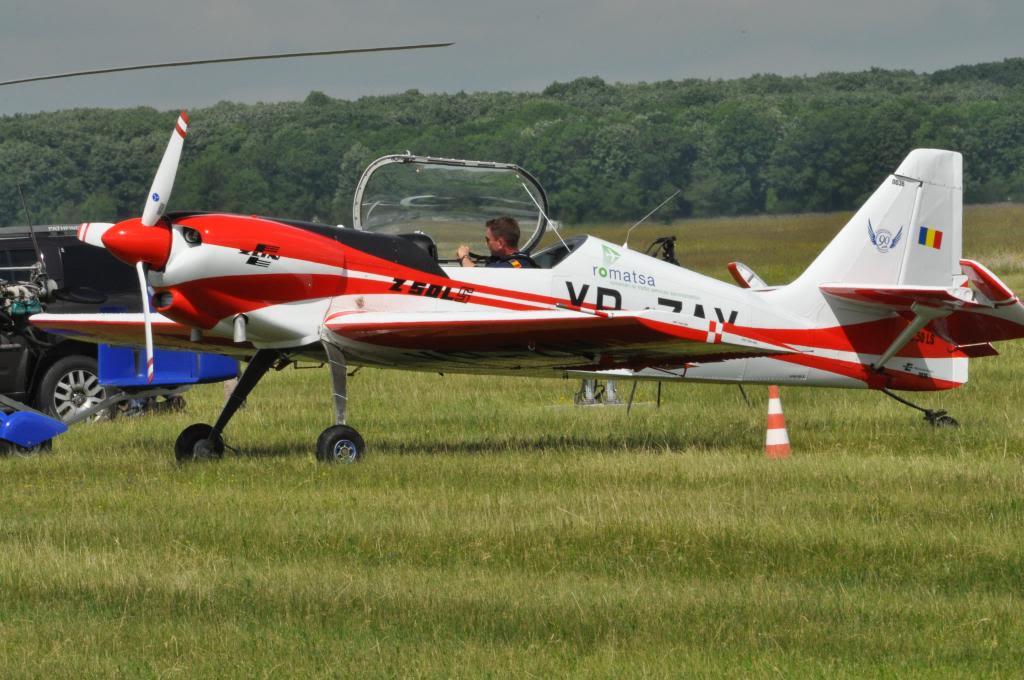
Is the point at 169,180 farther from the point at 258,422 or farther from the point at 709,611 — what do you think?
the point at 709,611

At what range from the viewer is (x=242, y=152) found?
44781 mm

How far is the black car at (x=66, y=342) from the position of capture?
1423 cm

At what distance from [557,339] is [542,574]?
13.3 feet

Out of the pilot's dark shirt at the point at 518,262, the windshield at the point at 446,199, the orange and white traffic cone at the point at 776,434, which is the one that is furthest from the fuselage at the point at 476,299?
the windshield at the point at 446,199

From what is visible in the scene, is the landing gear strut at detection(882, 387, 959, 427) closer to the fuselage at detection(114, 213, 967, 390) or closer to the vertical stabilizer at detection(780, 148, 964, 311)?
the fuselage at detection(114, 213, 967, 390)

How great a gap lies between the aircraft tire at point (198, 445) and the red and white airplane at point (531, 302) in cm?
2

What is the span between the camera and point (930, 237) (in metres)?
13.0

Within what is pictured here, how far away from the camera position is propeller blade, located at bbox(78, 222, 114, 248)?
10.7 metres

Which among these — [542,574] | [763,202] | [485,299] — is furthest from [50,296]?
[763,202]

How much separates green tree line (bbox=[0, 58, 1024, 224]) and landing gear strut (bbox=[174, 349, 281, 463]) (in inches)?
901

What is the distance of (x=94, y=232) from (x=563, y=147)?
3723cm

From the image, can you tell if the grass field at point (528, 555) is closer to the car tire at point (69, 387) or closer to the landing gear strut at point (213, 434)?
the landing gear strut at point (213, 434)

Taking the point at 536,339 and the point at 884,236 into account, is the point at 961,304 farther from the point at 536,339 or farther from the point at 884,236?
the point at 536,339

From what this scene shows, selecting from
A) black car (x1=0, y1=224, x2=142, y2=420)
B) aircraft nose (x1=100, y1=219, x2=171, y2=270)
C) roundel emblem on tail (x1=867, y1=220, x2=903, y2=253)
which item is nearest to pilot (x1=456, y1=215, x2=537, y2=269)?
aircraft nose (x1=100, y1=219, x2=171, y2=270)
